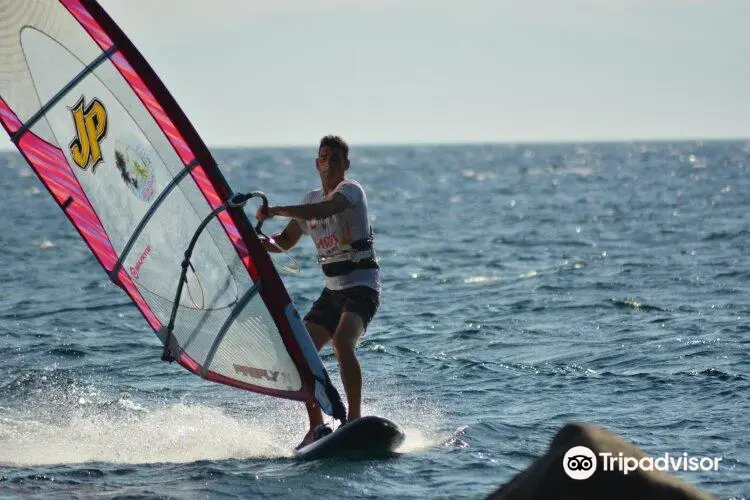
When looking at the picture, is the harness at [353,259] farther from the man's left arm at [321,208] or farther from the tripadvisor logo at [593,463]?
the tripadvisor logo at [593,463]

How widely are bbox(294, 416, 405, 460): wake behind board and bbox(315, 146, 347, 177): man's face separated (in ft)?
4.74

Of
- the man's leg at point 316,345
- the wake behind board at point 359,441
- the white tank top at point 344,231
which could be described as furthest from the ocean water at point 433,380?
the white tank top at point 344,231

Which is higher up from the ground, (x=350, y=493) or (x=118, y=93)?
(x=118, y=93)

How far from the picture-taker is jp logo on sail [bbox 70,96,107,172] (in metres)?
7.22

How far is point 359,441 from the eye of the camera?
712 centimetres

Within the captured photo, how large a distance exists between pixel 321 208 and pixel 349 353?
89 centimetres

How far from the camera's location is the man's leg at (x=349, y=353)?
→ 7.16m

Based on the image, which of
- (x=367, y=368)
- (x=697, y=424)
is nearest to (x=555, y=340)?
(x=367, y=368)

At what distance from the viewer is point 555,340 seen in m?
11.5

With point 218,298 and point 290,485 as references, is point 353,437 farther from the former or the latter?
point 218,298

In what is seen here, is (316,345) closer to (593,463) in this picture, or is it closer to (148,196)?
(148,196)

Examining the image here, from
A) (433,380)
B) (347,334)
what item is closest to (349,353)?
(347,334)

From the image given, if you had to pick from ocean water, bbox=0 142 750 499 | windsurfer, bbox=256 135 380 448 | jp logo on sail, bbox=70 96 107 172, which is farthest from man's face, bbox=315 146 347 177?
jp logo on sail, bbox=70 96 107 172

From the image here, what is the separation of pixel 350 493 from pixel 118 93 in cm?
267
